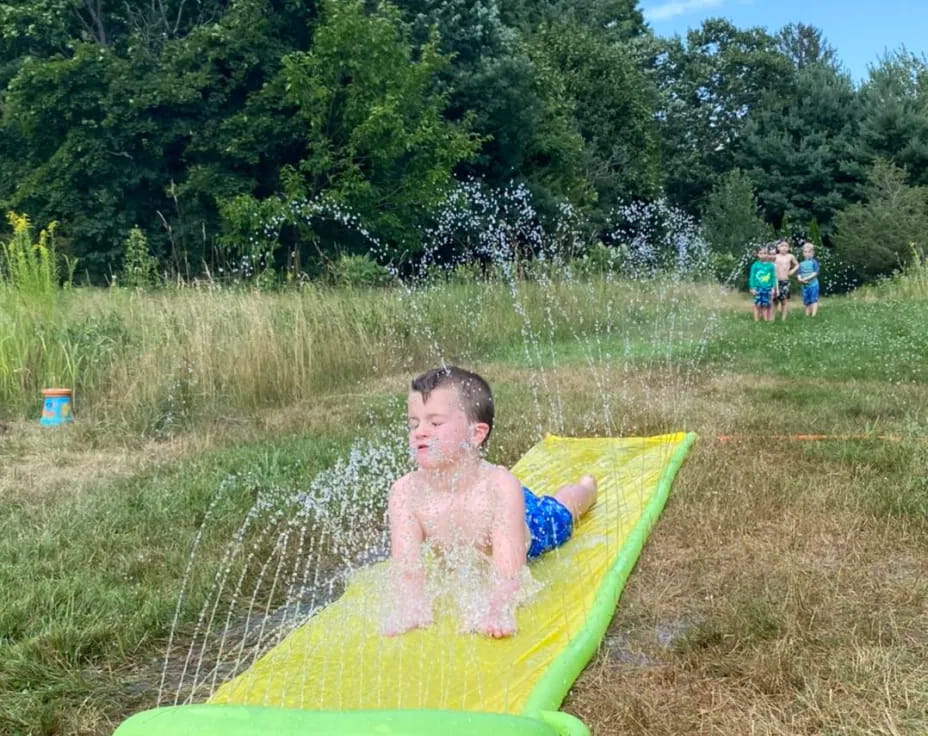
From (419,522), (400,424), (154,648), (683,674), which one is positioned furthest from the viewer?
(400,424)

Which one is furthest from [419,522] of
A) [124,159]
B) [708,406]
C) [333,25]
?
[124,159]

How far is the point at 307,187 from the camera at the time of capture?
61.3 feet

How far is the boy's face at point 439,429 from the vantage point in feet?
8.39

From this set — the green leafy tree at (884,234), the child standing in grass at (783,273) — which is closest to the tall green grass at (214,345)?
the child standing in grass at (783,273)

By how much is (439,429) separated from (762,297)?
9.99 meters

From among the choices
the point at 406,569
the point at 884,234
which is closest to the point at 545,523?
the point at 406,569

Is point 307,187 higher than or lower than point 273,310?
higher

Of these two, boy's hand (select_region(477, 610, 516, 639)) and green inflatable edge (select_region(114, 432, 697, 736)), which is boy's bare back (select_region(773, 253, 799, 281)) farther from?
green inflatable edge (select_region(114, 432, 697, 736))

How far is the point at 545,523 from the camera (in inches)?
116

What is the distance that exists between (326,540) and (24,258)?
4.37 m

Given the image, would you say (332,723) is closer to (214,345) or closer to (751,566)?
(751,566)

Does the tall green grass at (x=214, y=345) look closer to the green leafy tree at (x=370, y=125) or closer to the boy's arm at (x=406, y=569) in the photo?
the boy's arm at (x=406, y=569)

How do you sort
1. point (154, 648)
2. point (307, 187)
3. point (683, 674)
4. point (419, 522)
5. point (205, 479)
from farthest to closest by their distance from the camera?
point (307, 187) → point (205, 479) → point (419, 522) → point (154, 648) → point (683, 674)

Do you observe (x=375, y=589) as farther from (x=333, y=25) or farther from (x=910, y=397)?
(x=333, y=25)
